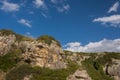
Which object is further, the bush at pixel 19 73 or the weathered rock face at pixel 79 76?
the weathered rock face at pixel 79 76

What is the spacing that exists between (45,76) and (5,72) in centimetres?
3010

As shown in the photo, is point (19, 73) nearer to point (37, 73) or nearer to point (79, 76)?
point (37, 73)

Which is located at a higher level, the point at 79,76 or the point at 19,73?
the point at 19,73

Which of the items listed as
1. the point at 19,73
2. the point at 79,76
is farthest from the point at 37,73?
the point at 79,76

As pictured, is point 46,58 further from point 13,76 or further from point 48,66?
point 13,76

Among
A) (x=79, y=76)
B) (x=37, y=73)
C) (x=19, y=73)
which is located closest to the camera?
(x=37, y=73)

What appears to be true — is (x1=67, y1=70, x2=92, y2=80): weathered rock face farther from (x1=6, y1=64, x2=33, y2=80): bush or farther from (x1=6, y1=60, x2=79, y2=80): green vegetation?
(x1=6, y1=64, x2=33, y2=80): bush

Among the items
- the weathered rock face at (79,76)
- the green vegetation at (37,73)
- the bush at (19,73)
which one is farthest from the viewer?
the weathered rock face at (79,76)

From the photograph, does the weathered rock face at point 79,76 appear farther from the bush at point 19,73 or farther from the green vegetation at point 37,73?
the bush at point 19,73

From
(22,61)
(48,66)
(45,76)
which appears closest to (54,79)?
(45,76)

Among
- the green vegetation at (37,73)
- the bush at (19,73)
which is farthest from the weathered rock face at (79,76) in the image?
the bush at (19,73)

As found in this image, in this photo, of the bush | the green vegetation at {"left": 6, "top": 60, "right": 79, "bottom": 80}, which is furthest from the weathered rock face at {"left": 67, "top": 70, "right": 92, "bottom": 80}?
the bush

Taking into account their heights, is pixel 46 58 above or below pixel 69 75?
above

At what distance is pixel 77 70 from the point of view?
19312cm
